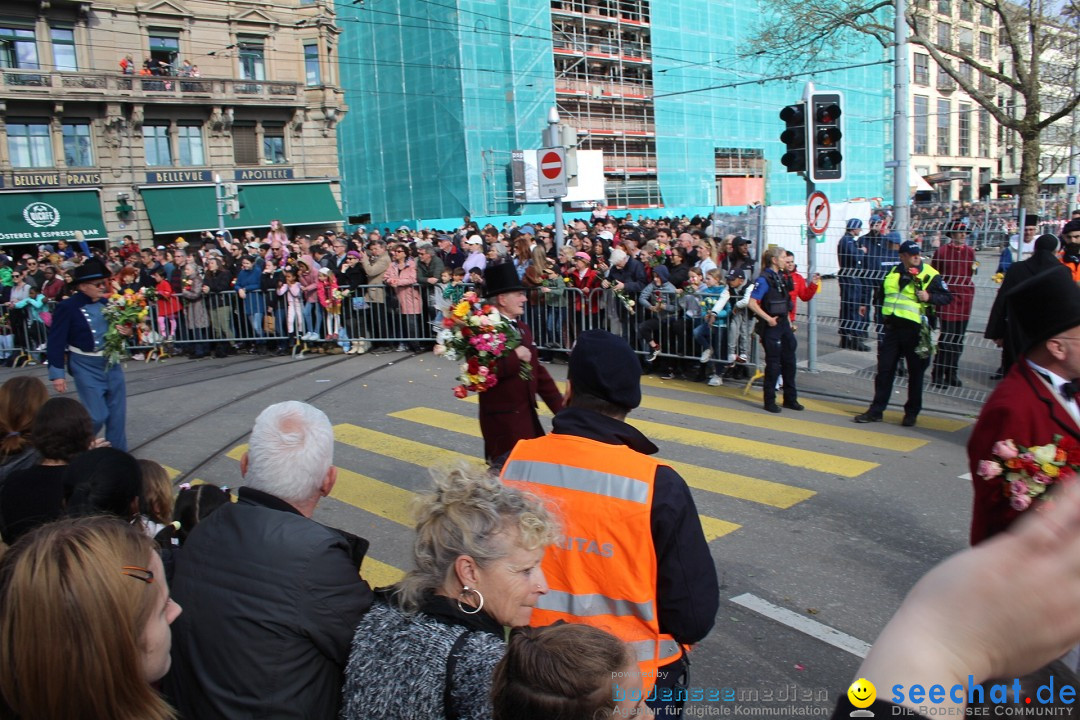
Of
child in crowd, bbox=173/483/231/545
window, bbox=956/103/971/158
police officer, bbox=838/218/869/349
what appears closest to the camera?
child in crowd, bbox=173/483/231/545

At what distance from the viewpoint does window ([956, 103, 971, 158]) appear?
65.0m

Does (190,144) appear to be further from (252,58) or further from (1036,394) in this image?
(1036,394)

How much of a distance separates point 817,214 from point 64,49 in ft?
120

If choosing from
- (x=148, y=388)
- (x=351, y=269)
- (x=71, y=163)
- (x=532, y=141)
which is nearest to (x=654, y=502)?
(x=148, y=388)

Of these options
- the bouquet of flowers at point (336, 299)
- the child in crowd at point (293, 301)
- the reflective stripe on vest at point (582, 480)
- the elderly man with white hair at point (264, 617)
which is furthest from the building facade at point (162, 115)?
the elderly man with white hair at point (264, 617)

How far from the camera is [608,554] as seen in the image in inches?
102

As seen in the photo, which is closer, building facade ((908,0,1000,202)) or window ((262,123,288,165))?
window ((262,123,288,165))

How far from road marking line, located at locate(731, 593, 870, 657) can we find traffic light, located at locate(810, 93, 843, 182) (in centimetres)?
779

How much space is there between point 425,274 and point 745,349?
20.6 feet

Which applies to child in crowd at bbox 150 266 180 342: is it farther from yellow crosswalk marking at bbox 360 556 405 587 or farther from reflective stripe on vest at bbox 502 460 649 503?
reflective stripe on vest at bbox 502 460 649 503

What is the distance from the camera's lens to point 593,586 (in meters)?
2.63

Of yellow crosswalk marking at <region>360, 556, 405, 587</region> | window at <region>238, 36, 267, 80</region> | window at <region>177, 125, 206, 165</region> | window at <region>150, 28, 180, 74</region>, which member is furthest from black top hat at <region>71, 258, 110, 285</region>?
window at <region>238, 36, 267, 80</region>

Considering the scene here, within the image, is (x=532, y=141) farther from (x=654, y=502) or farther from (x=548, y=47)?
(x=654, y=502)

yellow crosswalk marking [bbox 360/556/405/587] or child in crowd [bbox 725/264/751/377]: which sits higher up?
child in crowd [bbox 725/264/751/377]
